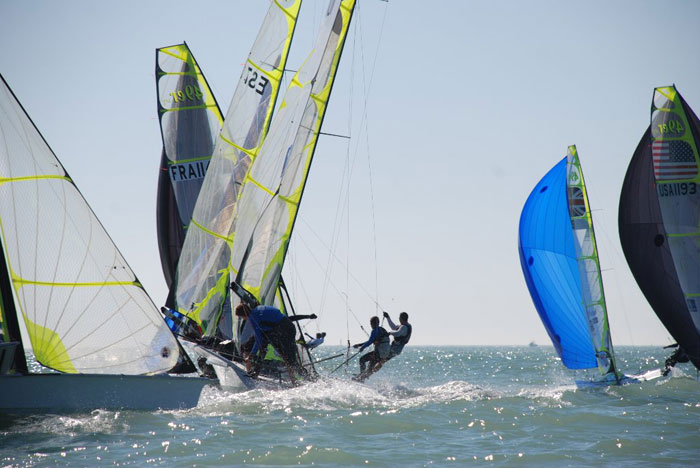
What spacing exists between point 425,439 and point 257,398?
3665 mm

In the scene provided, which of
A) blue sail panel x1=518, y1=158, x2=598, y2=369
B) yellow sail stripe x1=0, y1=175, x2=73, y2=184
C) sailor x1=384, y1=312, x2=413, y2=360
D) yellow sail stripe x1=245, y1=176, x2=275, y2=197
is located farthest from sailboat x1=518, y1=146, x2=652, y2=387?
yellow sail stripe x1=0, y1=175, x2=73, y2=184

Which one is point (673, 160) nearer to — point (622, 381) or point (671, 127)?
point (671, 127)

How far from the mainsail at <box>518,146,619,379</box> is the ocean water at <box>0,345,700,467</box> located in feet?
13.5

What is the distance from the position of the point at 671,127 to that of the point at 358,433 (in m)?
12.1

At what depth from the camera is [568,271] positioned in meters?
18.3

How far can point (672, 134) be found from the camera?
18.7 m

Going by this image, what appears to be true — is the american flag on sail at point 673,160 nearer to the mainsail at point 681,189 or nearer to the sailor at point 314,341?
the mainsail at point 681,189

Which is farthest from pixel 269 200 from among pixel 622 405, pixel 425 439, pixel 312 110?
pixel 622 405

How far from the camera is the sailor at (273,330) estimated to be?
43.4ft

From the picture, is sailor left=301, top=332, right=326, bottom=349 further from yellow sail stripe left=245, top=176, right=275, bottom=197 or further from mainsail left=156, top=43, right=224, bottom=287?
mainsail left=156, top=43, right=224, bottom=287

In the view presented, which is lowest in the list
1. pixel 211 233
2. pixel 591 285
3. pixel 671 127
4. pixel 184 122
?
pixel 591 285

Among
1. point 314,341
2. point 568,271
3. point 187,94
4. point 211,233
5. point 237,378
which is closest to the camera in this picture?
point 237,378

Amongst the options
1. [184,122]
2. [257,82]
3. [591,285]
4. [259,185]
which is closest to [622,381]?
[591,285]

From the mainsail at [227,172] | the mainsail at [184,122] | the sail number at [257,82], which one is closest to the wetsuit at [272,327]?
the mainsail at [227,172]
